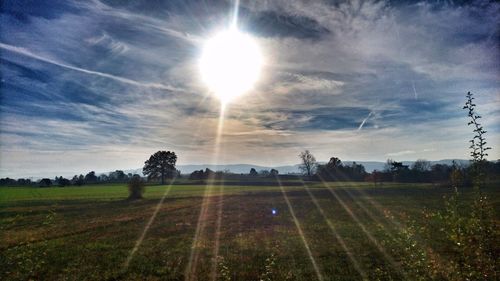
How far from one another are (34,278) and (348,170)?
14091 cm

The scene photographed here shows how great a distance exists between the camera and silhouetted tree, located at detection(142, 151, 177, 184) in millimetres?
131375

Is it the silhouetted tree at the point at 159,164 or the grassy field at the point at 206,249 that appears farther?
the silhouetted tree at the point at 159,164

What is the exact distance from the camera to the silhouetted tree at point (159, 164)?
131375 mm

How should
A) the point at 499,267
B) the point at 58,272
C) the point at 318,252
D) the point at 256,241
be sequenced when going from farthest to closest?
the point at 256,241 → the point at 318,252 → the point at 58,272 → the point at 499,267

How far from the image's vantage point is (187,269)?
1488 centimetres

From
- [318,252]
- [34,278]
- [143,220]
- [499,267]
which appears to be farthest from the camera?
[143,220]

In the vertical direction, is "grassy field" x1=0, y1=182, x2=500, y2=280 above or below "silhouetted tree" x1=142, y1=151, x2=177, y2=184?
below

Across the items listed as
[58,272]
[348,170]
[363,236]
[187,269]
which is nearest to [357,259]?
[363,236]

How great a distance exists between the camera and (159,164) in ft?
436

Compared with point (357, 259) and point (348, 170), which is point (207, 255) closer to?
point (357, 259)

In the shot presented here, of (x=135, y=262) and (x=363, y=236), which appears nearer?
(x=135, y=262)

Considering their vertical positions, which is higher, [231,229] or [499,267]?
[499,267]

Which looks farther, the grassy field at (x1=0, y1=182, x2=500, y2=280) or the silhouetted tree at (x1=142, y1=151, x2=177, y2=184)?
the silhouetted tree at (x1=142, y1=151, x2=177, y2=184)

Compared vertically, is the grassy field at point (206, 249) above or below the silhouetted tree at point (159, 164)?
below
